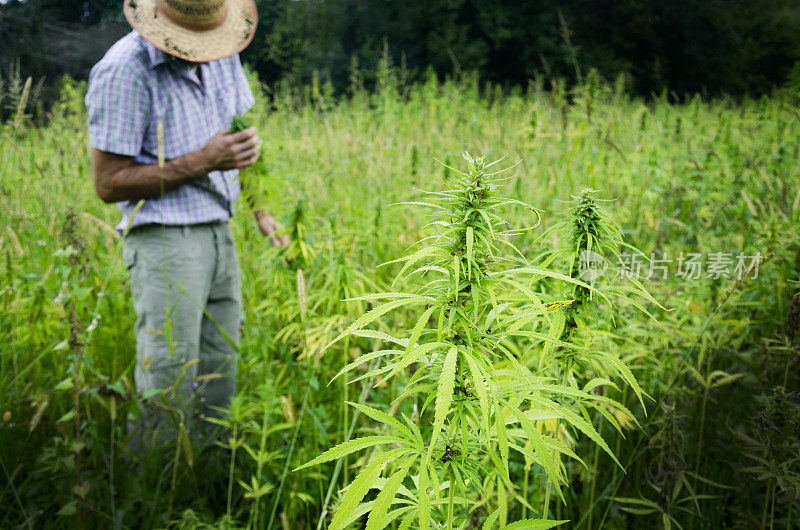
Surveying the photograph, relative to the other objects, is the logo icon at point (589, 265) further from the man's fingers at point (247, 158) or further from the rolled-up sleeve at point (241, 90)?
the rolled-up sleeve at point (241, 90)

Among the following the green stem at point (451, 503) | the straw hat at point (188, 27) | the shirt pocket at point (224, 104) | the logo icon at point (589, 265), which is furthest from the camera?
the shirt pocket at point (224, 104)

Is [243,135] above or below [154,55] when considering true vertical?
below

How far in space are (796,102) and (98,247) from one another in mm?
4811

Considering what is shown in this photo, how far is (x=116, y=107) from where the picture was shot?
2139mm

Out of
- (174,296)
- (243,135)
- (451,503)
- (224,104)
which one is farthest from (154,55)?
(451,503)

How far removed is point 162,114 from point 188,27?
443 millimetres

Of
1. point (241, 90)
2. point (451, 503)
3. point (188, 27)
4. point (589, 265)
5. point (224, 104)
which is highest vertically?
point (188, 27)

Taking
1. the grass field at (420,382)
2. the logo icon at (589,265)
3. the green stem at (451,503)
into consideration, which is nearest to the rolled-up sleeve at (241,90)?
the grass field at (420,382)

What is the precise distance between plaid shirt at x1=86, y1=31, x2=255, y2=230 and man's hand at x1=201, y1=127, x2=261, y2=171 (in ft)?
0.30

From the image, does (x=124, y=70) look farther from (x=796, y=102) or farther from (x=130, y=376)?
(x=796, y=102)

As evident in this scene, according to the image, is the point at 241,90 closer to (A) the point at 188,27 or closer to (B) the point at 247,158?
(A) the point at 188,27

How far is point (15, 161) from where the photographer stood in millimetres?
4027

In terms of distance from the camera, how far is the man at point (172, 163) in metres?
2.18

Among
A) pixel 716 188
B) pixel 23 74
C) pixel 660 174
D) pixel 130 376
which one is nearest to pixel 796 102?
pixel 716 188
